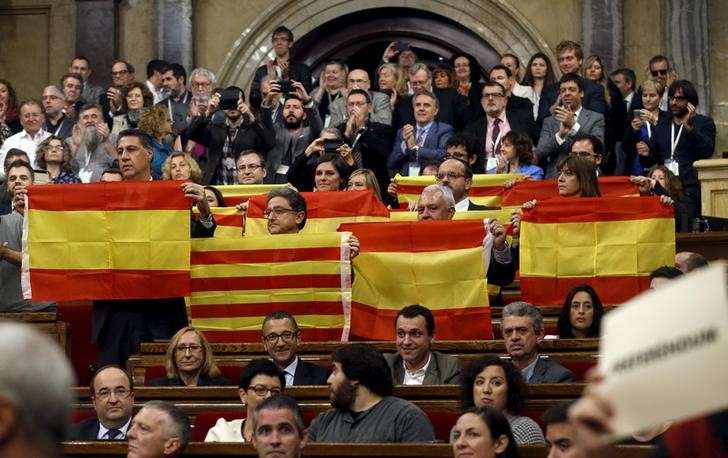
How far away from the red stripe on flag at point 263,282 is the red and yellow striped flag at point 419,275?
0.22m

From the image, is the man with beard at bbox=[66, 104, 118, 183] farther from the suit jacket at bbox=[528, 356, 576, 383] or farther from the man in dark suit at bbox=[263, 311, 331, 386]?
the suit jacket at bbox=[528, 356, 576, 383]

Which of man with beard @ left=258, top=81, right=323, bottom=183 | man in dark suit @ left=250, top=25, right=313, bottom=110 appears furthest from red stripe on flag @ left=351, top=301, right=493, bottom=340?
man in dark suit @ left=250, top=25, right=313, bottom=110

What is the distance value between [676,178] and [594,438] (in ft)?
29.8

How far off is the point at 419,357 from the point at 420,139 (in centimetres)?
459

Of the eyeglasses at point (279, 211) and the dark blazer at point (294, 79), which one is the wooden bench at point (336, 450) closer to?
the eyeglasses at point (279, 211)

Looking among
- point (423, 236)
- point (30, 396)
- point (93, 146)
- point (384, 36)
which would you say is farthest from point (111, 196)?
point (384, 36)

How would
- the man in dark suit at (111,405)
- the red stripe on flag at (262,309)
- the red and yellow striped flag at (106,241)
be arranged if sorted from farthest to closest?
the red stripe on flag at (262,309)
the red and yellow striped flag at (106,241)
the man in dark suit at (111,405)

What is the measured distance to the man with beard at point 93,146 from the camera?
468 inches

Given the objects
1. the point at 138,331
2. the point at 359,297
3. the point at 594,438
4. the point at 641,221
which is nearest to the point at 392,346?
the point at 359,297

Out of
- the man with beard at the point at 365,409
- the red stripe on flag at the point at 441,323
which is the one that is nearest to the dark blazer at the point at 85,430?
the man with beard at the point at 365,409

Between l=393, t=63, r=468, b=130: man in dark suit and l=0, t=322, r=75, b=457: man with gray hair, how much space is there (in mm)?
10244

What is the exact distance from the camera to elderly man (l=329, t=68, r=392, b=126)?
12109 mm

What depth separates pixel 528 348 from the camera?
712 cm

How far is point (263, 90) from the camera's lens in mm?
12578
